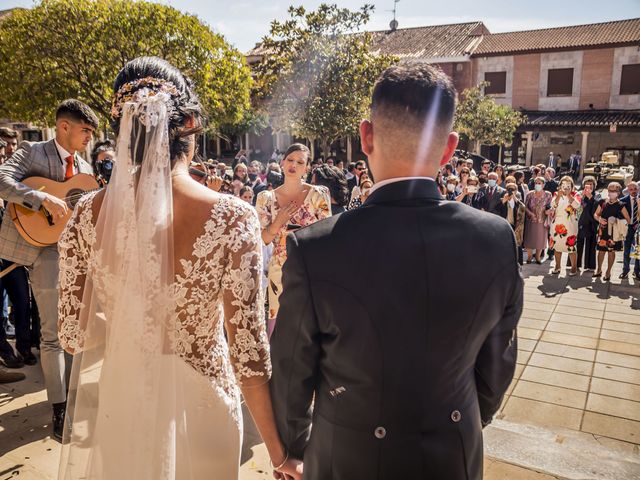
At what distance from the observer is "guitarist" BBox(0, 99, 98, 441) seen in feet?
10.9

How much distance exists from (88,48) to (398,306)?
14794 mm

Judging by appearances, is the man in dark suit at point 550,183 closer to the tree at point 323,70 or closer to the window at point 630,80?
the tree at point 323,70

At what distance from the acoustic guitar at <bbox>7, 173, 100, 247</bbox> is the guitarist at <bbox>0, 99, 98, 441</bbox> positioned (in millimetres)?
62

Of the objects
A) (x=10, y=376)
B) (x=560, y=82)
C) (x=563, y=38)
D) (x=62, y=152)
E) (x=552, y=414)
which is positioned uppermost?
(x=563, y=38)

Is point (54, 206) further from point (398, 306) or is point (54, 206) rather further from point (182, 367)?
point (398, 306)

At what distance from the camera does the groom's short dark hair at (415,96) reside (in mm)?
1425

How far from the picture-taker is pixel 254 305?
1.73m

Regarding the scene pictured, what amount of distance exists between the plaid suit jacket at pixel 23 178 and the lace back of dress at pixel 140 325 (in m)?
2.01

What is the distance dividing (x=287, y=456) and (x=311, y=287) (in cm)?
Result: 68

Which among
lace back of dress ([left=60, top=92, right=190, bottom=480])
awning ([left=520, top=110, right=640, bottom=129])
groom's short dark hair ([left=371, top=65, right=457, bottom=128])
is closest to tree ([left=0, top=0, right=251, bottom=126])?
lace back of dress ([left=60, top=92, right=190, bottom=480])

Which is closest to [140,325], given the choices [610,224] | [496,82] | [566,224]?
[610,224]

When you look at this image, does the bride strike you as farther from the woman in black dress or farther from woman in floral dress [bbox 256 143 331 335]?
the woman in black dress

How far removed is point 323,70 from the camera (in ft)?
51.3

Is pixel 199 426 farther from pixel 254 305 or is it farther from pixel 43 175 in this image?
pixel 43 175
